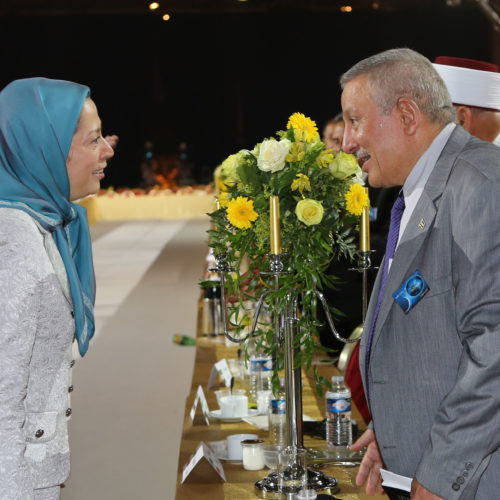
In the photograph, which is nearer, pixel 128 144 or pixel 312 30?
pixel 312 30

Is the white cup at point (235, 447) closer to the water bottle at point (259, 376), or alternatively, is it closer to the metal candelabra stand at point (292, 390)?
the metal candelabra stand at point (292, 390)

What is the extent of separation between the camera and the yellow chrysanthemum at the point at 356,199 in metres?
1.85

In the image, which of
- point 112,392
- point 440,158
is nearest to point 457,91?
point 440,158

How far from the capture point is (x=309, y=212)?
1.77 m

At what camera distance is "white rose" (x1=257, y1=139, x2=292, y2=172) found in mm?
1807

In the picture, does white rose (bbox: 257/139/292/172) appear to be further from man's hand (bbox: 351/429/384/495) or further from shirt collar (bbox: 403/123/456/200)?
man's hand (bbox: 351/429/384/495)

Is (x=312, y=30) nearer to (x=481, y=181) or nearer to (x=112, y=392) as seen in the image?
(x=112, y=392)

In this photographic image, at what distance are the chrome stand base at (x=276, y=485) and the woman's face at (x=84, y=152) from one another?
Answer: 0.75 metres

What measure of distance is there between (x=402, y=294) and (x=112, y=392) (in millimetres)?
3928

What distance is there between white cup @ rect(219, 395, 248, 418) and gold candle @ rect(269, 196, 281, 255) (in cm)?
82

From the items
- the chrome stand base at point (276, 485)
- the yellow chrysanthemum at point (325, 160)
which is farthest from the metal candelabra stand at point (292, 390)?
the yellow chrysanthemum at point (325, 160)

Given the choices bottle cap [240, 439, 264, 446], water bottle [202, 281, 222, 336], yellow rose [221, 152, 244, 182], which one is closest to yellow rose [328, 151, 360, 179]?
yellow rose [221, 152, 244, 182]

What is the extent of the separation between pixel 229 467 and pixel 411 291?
82 cm

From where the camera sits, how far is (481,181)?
1307 millimetres
